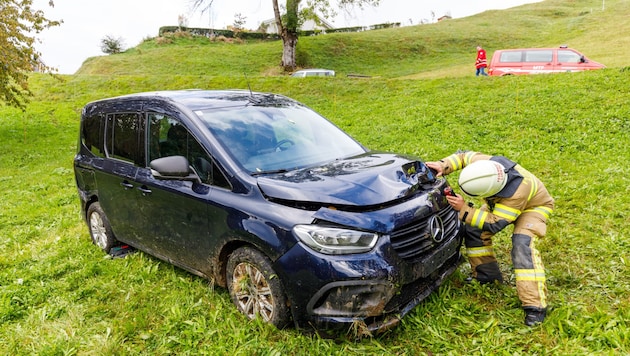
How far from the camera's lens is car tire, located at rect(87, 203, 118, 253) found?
473 centimetres

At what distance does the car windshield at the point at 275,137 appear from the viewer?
3.40 m

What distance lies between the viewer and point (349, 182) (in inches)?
117

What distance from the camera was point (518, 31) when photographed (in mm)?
35000

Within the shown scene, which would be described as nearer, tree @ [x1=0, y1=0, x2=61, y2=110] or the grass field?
the grass field

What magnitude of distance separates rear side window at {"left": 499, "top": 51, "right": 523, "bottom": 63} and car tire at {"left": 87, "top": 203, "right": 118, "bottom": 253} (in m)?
15.8

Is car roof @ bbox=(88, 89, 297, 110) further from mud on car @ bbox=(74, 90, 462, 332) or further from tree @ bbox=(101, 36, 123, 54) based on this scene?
tree @ bbox=(101, 36, 123, 54)

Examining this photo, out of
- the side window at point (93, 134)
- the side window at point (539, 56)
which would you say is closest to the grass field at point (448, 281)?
the side window at point (93, 134)

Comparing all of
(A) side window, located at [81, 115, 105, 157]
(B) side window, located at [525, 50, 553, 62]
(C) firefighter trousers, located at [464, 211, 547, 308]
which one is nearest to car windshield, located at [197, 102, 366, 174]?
(C) firefighter trousers, located at [464, 211, 547, 308]

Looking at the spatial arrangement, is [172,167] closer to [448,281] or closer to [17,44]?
[448,281]

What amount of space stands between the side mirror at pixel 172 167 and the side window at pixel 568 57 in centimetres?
1694

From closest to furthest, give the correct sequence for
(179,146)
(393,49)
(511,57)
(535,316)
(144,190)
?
(535,316) < (179,146) < (144,190) < (511,57) < (393,49)

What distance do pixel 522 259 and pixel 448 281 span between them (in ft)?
2.12

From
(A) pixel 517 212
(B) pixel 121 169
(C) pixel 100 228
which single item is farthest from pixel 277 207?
(C) pixel 100 228

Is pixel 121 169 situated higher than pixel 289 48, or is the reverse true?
pixel 289 48
